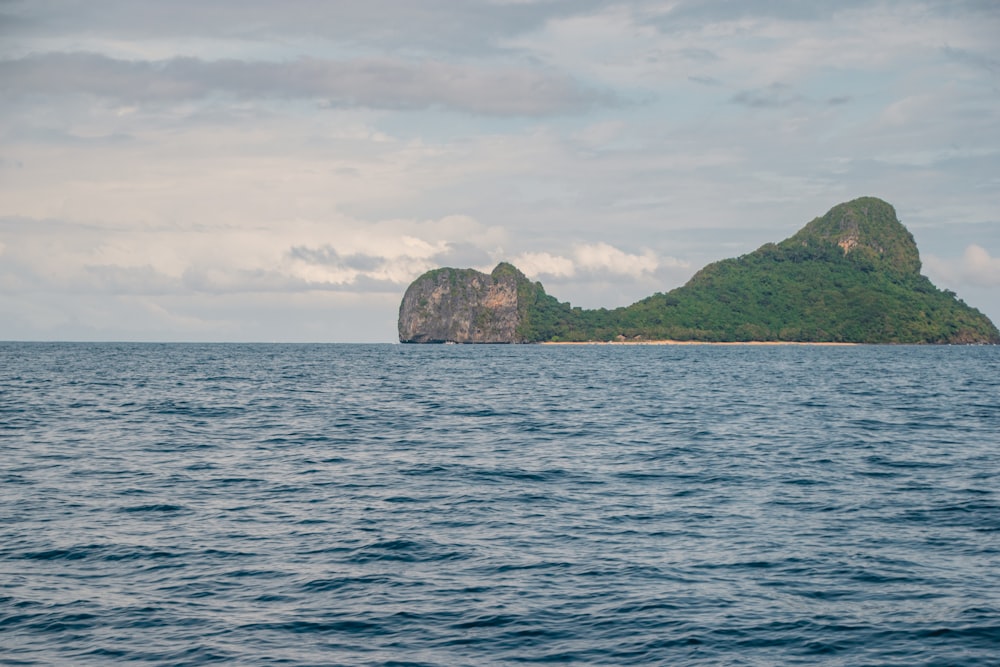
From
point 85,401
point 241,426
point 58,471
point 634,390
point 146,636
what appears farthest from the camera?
point 634,390

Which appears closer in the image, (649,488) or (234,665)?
(234,665)

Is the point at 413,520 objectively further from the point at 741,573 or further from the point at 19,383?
the point at 19,383

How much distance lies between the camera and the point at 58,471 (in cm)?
3397

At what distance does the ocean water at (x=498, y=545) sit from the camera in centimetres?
1609

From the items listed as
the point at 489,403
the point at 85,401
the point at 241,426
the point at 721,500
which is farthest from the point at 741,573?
the point at 85,401

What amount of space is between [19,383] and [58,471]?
6503 cm

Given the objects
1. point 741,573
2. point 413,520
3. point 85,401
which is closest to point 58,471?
point 413,520

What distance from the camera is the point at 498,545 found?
22.8m

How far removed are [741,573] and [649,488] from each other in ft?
35.6

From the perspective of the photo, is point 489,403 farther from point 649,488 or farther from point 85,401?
point 649,488

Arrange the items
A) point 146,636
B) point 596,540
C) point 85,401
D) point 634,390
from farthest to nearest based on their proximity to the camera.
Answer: point 634,390
point 85,401
point 596,540
point 146,636

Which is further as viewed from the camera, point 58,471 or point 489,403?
point 489,403

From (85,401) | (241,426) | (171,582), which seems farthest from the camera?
(85,401)

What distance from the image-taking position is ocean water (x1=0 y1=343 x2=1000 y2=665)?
16.1 meters
